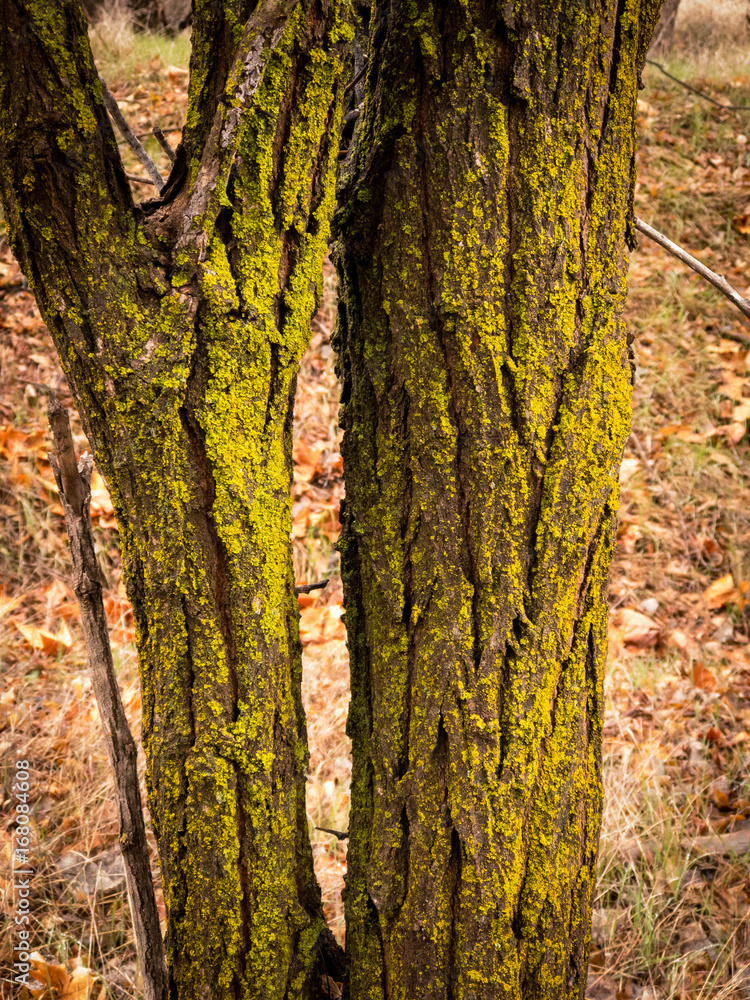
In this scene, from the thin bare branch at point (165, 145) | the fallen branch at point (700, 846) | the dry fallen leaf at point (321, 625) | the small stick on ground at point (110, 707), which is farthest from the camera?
the dry fallen leaf at point (321, 625)

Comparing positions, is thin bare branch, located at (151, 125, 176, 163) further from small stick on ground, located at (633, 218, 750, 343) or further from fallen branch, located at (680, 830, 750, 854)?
fallen branch, located at (680, 830, 750, 854)

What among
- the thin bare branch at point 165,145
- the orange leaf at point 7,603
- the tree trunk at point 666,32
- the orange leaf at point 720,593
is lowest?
the orange leaf at point 720,593

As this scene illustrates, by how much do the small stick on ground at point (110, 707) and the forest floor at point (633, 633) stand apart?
53 centimetres

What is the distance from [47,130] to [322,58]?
1.42 feet

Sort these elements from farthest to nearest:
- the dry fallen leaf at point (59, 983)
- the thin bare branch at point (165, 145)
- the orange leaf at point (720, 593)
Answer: the orange leaf at point (720, 593) → the dry fallen leaf at point (59, 983) → the thin bare branch at point (165, 145)

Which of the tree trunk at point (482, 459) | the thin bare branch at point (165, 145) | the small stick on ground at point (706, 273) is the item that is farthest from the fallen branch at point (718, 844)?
the thin bare branch at point (165, 145)

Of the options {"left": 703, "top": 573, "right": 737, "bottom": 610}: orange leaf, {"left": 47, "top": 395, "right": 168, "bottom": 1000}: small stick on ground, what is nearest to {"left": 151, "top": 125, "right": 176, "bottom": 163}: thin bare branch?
{"left": 47, "top": 395, "right": 168, "bottom": 1000}: small stick on ground

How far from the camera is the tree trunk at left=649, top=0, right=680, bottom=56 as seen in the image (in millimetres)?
7436

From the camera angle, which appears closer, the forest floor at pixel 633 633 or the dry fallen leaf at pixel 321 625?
the forest floor at pixel 633 633

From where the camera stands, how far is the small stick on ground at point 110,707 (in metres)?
1.39

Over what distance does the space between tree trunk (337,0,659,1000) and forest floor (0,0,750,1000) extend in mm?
1065

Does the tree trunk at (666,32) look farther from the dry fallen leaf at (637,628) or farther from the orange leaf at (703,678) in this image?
the orange leaf at (703,678)
